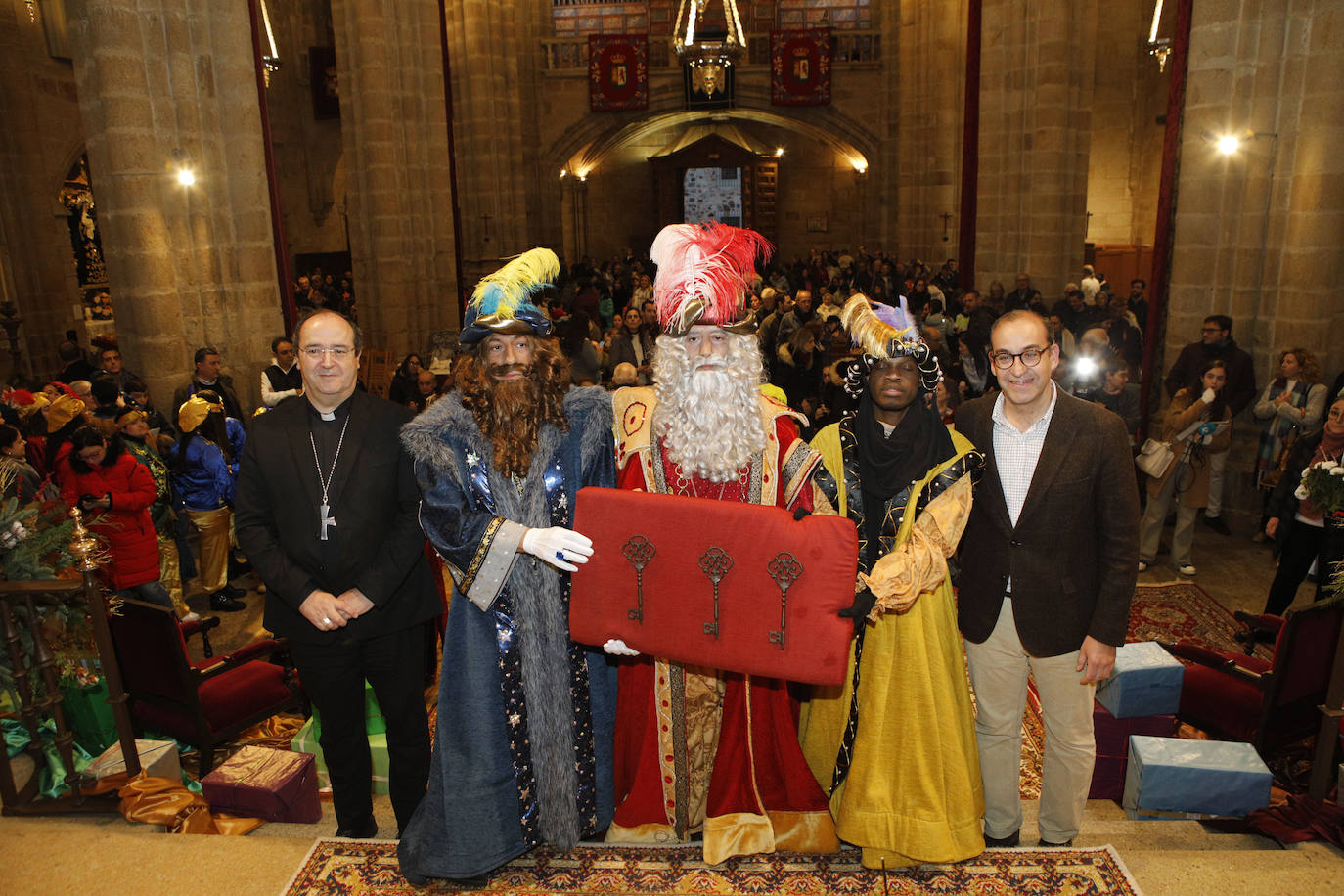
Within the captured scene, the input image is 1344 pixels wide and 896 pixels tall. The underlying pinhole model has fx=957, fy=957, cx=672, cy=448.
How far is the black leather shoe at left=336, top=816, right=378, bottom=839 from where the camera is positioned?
312 cm

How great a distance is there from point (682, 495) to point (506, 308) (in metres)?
0.77

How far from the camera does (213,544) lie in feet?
20.6

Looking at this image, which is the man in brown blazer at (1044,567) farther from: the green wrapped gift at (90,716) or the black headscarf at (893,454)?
the green wrapped gift at (90,716)

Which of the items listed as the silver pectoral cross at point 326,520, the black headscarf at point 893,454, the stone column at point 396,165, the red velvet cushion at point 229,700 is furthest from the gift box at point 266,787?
the stone column at point 396,165

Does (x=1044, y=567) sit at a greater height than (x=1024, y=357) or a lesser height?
lesser

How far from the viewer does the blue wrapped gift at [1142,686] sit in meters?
3.81

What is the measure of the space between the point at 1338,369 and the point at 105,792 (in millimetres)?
7984

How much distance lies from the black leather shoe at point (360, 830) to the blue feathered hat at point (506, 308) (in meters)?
1.60

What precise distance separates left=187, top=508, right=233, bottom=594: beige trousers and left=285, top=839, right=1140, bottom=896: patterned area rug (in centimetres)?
381

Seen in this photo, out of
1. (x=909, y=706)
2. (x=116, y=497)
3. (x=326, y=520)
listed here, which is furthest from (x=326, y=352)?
(x=116, y=497)

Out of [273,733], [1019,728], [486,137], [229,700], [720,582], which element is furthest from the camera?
[486,137]

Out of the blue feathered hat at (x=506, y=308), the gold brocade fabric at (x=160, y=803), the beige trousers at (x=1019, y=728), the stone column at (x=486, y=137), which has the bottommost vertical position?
the gold brocade fabric at (x=160, y=803)

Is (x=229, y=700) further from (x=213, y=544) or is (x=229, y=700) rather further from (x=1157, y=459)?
(x=1157, y=459)

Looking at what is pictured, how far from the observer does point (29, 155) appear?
15.3 meters
